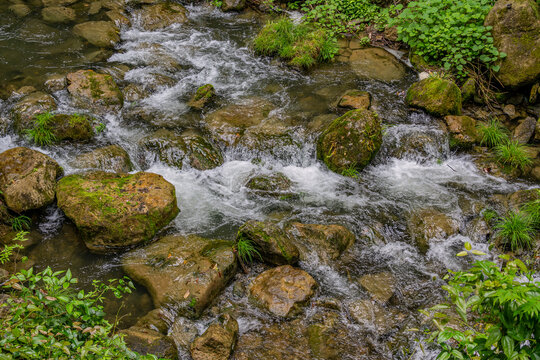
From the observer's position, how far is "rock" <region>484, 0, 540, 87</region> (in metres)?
7.67

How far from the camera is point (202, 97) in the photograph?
26.5 ft

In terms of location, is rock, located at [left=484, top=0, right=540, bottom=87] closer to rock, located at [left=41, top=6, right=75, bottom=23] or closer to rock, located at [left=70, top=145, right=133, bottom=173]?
rock, located at [left=70, top=145, right=133, bottom=173]

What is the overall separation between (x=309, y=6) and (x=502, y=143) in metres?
7.41

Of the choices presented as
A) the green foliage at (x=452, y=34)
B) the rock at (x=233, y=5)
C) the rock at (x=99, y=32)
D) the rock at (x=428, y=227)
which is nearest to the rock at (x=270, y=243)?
the rock at (x=428, y=227)

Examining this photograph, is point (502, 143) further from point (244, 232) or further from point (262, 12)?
point (262, 12)

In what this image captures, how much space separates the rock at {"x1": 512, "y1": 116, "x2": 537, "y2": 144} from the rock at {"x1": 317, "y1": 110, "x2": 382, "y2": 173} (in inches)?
117

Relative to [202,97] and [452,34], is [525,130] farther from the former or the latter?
[202,97]

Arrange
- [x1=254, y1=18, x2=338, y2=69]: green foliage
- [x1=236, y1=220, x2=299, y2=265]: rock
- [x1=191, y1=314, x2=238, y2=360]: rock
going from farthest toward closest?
1. [x1=254, y1=18, x2=338, y2=69]: green foliage
2. [x1=236, y1=220, x2=299, y2=265]: rock
3. [x1=191, y1=314, x2=238, y2=360]: rock

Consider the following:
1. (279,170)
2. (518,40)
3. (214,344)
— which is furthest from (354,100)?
(214,344)

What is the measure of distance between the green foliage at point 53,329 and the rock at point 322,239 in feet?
10.3

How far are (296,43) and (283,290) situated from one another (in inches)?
274

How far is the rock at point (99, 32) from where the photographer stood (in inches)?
379

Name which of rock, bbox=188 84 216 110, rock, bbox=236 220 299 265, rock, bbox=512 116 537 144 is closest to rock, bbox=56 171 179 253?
rock, bbox=236 220 299 265

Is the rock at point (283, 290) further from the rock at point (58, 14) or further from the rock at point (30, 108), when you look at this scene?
the rock at point (58, 14)
